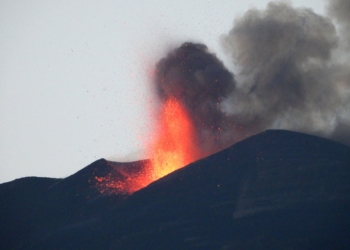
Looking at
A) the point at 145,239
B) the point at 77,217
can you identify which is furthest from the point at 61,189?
the point at 145,239

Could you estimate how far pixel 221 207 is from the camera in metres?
84.1

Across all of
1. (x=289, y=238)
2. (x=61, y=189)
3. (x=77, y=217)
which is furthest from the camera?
(x=61, y=189)

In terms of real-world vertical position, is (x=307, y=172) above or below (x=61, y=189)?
below

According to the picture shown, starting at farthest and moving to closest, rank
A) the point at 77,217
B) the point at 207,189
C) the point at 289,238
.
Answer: the point at 77,217, the point at 207,189, the point at 289,238

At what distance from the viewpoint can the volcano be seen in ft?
250

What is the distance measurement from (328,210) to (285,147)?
54.6 ft

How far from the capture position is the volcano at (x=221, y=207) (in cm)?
7612

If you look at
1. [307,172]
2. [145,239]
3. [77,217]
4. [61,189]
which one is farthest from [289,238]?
[61,189]

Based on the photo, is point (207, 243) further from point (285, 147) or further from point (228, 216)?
point (285, 147)

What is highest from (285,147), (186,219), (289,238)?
(285,147)

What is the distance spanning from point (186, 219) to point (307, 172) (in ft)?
57.8

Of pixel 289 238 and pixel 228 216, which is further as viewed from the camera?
pixel 228 216

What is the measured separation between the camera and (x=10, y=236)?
98.9 metres

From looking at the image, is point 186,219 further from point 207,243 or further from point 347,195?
point 347,195
